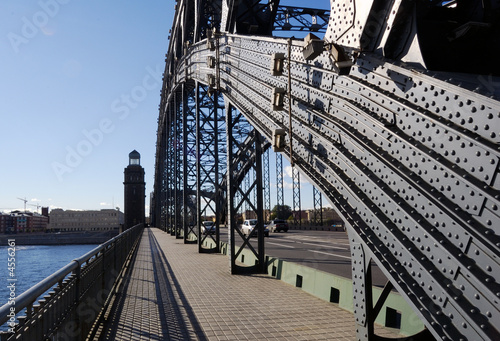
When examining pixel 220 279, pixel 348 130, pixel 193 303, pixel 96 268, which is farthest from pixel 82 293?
pixel 220 279

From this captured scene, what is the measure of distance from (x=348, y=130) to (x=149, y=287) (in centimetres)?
733

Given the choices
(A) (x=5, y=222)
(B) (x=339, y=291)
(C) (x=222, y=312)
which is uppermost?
(A) (x=5, y=222)

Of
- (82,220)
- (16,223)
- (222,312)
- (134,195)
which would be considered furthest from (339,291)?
(16,223)

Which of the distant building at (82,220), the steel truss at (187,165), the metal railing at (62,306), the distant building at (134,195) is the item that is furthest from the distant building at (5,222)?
the metal railing at (62,306)

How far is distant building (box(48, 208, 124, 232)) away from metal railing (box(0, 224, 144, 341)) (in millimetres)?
135002

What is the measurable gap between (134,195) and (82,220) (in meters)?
55.7

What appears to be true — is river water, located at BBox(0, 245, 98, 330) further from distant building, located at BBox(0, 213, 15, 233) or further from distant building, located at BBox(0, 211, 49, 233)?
distant building, located at BBox(0, 213, 15, 233)

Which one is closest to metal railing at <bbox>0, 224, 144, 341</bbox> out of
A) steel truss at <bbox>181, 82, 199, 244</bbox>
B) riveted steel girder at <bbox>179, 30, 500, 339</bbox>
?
riveted steel girder at <bbox>179, 30, 500, 339</bbox>

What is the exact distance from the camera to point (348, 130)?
539 centimetres

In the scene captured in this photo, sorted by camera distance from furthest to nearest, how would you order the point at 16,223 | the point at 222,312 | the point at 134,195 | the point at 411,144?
1. the point at 16,223
2. the point at 134,195
3. the point at 222,312
4. the point at 411,144

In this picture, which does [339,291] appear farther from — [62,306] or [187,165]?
[187,165]

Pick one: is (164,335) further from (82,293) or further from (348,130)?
(348,130)

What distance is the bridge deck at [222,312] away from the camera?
6.30 m

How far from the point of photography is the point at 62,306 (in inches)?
172
